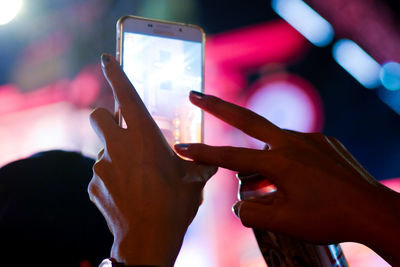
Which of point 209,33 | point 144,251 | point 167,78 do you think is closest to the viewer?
point 144,251

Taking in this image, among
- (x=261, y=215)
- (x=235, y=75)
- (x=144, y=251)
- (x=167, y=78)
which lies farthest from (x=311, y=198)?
(x=235, y=75)

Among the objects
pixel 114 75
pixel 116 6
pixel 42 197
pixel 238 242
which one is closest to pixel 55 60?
pixel 116 6

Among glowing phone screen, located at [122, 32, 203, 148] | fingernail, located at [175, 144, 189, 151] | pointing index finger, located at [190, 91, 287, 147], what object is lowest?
fingernail, located at [175, 144, 189, 151]

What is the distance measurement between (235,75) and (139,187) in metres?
0.83

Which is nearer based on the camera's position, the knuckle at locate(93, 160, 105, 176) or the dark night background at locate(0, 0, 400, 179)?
the knuckle at locate(93, 160, 105, 176)

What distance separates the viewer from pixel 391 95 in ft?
4.33

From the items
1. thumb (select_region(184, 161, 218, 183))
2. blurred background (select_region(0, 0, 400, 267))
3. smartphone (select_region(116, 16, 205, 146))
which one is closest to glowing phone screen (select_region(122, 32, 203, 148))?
smartphone (select_region(116, 16, 205, 146))

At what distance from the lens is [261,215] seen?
1.16 feet

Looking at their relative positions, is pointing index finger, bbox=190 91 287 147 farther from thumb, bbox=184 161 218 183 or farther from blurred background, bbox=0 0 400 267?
blurred background, bbox=0 0 400 267

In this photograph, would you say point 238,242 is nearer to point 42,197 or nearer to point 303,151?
point 42,197

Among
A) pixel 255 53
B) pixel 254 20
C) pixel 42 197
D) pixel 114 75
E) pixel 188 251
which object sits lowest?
pixel 188 251

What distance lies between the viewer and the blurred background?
2.85 feet

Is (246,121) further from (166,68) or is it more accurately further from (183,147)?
(166,68)

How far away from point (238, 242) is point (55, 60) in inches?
28.1
